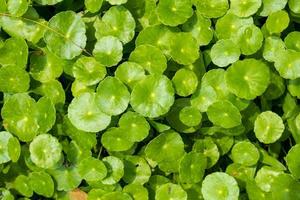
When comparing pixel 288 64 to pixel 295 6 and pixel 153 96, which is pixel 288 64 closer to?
pixel 295 6

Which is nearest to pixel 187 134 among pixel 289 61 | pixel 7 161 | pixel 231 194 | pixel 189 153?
pixel 189 153

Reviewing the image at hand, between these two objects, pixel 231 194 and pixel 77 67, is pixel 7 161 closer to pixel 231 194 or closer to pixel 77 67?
pixel 77 67

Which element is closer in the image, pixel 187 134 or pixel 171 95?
pixel 171 95

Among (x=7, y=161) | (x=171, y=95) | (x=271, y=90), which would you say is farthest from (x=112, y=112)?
(x=271, y=90)

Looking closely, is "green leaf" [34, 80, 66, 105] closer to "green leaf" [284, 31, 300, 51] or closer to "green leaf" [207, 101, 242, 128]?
"green leaf" [207, 101, 242, 128]

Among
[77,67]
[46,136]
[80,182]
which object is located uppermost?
[77,67]

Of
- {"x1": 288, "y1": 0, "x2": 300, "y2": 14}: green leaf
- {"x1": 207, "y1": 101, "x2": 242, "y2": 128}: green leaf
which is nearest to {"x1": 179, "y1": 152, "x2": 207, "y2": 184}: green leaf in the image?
{"x1": 207, "y1": 101, "x2": 242, "y2": 128}: green leaf

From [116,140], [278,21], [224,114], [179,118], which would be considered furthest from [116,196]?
[278,21]

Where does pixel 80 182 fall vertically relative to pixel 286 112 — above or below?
below
